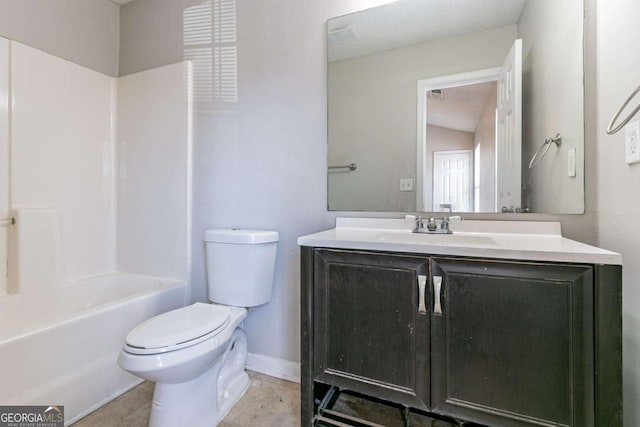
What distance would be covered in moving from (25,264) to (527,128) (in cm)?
266

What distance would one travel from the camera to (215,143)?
6.28 ft

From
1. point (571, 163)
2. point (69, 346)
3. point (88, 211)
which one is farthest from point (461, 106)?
point (88, 211)

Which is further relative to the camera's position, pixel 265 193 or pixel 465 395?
pixel 265 193

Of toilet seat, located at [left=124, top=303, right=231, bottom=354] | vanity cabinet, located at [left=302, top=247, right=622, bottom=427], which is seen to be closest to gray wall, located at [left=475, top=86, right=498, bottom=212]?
vanity cabinet, located at [left=302, top=247, right=622, bottom=427]

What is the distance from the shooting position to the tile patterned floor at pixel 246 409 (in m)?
1.39

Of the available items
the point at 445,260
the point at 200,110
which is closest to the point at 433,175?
the point at 445,260

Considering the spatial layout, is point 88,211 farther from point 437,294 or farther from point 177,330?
point 437,294

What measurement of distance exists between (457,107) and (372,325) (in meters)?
1.05

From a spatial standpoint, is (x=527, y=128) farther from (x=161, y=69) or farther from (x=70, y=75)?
(x=70, y=75)

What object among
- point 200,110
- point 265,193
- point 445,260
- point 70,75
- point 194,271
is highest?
point 70,75

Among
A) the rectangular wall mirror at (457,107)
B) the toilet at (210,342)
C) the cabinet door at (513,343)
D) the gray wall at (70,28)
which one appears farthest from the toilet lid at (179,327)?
the gray wall at (70,28)

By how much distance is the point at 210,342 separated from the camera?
1.27 metres

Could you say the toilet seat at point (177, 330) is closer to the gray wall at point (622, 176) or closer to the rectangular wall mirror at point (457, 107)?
the rectangular wall mirror at point (457, 107)

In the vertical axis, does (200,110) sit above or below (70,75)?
below
